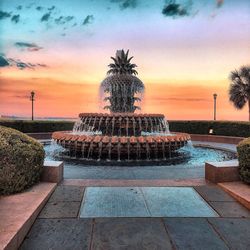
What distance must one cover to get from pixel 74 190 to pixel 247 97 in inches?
1165

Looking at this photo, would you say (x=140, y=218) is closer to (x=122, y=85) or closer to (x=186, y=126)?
(x=122, y=85)

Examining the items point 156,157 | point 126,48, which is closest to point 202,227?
point 156,157

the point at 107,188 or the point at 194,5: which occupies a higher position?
the point at 194,5

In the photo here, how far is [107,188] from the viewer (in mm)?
5949

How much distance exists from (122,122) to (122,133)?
0.82 m

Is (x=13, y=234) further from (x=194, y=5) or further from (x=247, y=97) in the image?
(x=247, y=97)

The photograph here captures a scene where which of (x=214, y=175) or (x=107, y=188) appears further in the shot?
(x=214, y=175)

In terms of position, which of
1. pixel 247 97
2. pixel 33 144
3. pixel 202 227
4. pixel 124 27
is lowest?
pixel 202 227

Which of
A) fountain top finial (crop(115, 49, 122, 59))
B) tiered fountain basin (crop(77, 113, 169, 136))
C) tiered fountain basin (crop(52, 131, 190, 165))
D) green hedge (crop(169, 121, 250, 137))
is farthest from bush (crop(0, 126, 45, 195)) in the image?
green hedge (crop(169, 121, 250, 137))

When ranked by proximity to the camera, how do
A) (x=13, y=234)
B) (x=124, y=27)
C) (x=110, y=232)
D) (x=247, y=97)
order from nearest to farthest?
(x=13, y=234)
(x=110, y=232)
(x=124, y=27)
(x=247, y=97)

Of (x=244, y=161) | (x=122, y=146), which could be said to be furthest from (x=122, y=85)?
(x=244, y=161)

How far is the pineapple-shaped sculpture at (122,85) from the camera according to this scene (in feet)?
48.3

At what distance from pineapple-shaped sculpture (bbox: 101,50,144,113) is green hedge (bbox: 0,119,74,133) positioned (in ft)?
27.8

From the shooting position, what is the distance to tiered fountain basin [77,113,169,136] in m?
11.8
